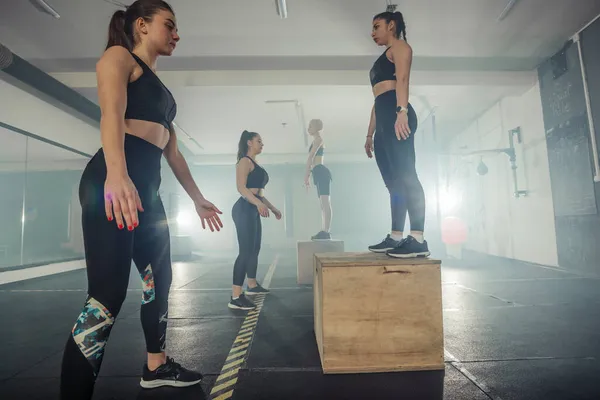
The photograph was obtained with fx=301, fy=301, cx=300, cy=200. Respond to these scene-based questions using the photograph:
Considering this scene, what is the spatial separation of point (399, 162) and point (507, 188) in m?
6.97

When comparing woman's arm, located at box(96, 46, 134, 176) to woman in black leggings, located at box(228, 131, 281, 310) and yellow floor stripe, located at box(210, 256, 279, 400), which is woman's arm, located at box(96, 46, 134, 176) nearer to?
yellow floor stripe, located at box(210, 256, 279, 400)

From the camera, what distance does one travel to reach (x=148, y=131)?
1363 mm

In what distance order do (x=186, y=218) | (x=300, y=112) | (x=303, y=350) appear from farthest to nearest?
(x=186, y=218), (x=300, y=112), (x=303, y=350)

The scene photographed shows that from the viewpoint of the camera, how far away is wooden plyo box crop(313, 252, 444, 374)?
1771 mm

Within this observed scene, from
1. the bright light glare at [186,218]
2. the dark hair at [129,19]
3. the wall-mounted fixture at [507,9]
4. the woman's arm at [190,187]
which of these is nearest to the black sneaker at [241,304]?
the woman's arm at [190,187]

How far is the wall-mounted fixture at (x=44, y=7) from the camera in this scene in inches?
164

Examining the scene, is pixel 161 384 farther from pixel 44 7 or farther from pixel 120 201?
pixel 44 7

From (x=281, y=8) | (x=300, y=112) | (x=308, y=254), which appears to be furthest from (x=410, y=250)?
(x=300, y=112)

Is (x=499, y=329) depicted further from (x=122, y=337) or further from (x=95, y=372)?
(x=122, y=337)

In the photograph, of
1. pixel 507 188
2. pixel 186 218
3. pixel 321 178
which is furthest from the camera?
pixel 186 218

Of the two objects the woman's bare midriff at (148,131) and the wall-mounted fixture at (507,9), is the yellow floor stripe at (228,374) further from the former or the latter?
the wall-mounted fixture at (507,9)

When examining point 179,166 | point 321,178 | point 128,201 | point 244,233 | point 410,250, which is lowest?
point 410,250

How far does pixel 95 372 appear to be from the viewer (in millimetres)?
1128

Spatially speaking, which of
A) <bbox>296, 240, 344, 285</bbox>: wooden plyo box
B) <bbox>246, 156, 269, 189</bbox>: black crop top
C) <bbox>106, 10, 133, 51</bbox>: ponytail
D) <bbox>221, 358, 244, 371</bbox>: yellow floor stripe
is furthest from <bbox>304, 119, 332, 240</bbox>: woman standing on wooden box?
<bbox>106, 10, 133, 51</bbox>: ponytail
